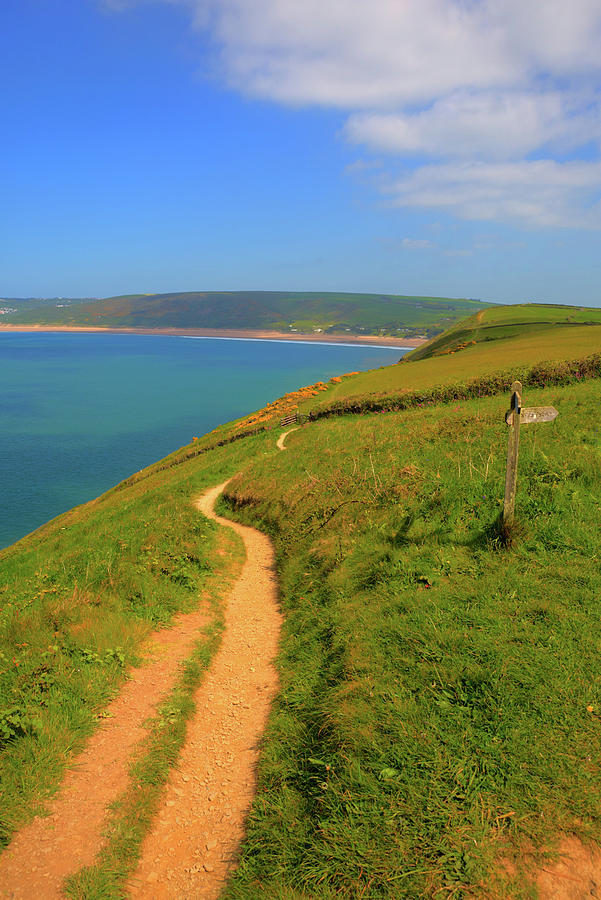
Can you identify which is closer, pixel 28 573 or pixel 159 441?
pixel 28 573

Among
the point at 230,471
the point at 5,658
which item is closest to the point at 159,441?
the point at 230,471

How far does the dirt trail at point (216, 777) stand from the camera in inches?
232

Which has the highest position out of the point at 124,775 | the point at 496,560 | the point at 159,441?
the point at 496,560

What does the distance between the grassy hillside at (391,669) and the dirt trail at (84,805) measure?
0.22 metres

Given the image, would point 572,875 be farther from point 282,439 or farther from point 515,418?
point 282,439

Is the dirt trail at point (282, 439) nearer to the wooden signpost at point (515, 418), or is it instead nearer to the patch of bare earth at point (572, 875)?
the wooden signpost at point (515, 418)

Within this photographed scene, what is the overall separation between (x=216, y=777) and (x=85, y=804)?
169cm

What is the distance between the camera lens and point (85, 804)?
6582 millimetres

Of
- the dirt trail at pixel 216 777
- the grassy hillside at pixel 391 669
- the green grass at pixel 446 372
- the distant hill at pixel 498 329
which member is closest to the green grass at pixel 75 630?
the grassy hillside at pixel 391 669

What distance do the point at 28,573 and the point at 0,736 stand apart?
8.54 m

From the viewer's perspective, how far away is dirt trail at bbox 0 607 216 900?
5.70 metres

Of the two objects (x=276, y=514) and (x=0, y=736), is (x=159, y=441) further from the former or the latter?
(x=0, y=736)

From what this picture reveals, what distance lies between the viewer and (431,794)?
18.7ft

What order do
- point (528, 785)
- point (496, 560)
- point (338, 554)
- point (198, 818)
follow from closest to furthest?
point (528, 785), point (198, 818), point (496, 560), point (338, 554)
